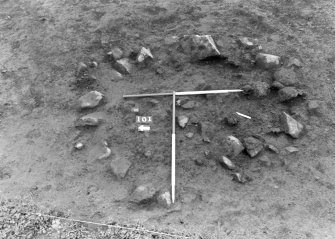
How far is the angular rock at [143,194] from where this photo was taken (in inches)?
141

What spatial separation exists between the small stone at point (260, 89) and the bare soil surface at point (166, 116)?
0.10m

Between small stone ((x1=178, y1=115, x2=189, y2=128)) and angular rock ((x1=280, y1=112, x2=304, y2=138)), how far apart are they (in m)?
1.17

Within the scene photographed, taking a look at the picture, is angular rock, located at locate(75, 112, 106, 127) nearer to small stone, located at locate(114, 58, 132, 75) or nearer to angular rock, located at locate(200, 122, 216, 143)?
small stone, located at locate(114, 58, 132, 75)

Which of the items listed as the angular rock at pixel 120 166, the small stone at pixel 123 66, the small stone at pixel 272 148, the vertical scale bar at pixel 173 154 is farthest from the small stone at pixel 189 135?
the small stone at pixel 123 66

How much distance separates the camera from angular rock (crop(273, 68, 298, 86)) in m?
4.59

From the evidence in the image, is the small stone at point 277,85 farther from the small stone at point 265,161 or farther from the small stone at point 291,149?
the small stone at point 265,161

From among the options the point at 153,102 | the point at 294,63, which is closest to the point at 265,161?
the point at 153,102

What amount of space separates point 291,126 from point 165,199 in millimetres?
1762

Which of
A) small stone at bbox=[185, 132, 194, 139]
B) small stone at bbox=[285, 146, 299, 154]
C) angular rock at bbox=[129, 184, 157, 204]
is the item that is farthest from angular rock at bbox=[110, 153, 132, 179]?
small stone at bbox=[285, 146, 299, 154]

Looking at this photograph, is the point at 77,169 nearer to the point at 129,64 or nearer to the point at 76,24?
the point at 129,64

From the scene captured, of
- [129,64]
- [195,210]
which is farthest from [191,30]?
[195,210]

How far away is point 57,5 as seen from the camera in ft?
20.1

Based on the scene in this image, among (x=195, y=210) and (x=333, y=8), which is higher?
(x=333, y=8)

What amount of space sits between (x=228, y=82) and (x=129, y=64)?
1.43 m
